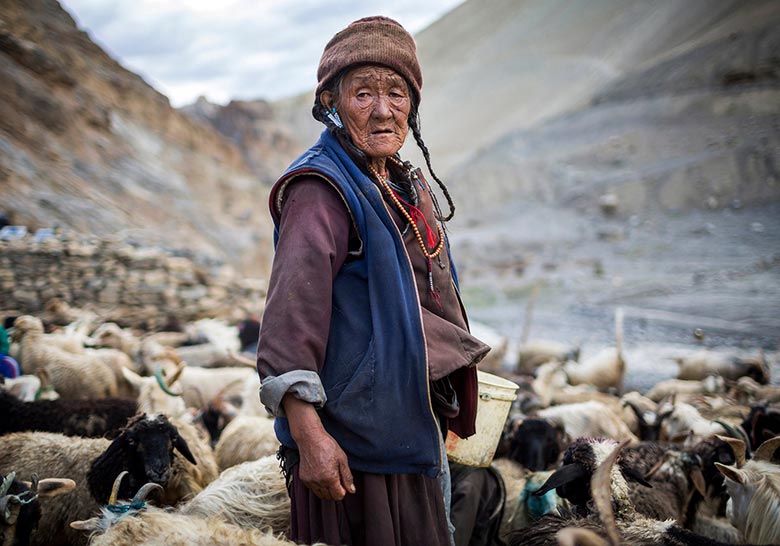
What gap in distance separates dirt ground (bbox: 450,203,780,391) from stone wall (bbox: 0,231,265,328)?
6955mm

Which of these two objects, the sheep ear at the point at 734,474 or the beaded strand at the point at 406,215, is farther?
the sheep ear at the point at 734,474

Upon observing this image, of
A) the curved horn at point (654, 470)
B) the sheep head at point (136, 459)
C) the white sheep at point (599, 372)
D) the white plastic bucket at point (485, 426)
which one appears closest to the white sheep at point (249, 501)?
the sheep head at point (136, 459)

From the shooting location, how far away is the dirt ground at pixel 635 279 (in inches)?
486

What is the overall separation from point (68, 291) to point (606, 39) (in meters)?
68.6

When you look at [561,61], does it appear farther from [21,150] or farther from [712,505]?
[712,505]

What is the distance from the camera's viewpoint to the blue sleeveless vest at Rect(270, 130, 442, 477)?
1825mm

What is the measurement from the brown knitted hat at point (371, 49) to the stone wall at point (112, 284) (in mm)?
9054

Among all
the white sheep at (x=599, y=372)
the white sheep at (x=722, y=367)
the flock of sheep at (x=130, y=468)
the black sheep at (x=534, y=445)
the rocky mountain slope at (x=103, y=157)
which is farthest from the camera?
the rocky mountain slope at (x=103, y=157)

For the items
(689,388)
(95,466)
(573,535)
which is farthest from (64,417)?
(689,388)

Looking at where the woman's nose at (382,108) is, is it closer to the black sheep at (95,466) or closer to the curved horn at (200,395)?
the black sheep at (95,466)

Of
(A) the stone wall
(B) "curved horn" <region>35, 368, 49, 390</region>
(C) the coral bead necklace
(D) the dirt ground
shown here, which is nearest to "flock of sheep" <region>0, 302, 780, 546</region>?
(B) "curved horn" <region>35, 368, 49, 390</region>

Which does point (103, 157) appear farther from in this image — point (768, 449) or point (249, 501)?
point (768, 449)

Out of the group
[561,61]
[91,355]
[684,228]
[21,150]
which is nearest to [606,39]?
[561,61]

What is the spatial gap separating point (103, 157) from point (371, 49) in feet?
62.3
